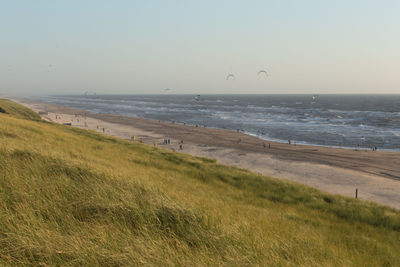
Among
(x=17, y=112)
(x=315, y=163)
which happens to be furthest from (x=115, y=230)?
(x=17, y=112)

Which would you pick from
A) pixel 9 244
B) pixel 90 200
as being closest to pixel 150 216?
pixel 90 200

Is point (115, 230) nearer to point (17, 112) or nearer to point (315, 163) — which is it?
point (315, 163)

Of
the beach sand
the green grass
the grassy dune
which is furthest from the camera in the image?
the green grass

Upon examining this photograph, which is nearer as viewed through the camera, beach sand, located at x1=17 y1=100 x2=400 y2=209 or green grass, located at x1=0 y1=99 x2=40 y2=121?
beach sand, located at x1=17 y1=100 x2=400 y2=209

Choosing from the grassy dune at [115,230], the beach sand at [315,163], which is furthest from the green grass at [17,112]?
the grassy dune at [115,230]

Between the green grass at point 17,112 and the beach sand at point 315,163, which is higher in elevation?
the green grass at point 17,112

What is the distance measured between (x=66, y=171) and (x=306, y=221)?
8395mm

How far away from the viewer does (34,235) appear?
11.3 feet

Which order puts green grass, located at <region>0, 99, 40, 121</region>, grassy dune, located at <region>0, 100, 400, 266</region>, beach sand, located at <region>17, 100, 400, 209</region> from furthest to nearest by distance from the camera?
green grass, located at <region>0, 99, 40, 121</region> < beach sand, located at <region>17, 100, 400, 209</region> < grassy dune, located at <region>0, 100, 400, 266</region>

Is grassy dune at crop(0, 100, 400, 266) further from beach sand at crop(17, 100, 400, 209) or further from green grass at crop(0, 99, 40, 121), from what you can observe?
green grass at crop(0, 99, 40, 121)

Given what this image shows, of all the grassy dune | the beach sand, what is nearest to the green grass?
the beach sand

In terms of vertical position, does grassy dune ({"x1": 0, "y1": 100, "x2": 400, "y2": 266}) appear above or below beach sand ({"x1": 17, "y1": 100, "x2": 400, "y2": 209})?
above

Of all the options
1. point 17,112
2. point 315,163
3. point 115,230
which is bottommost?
point 315,163

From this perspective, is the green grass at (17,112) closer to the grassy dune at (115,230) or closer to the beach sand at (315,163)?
the beach sand at (315,163)
